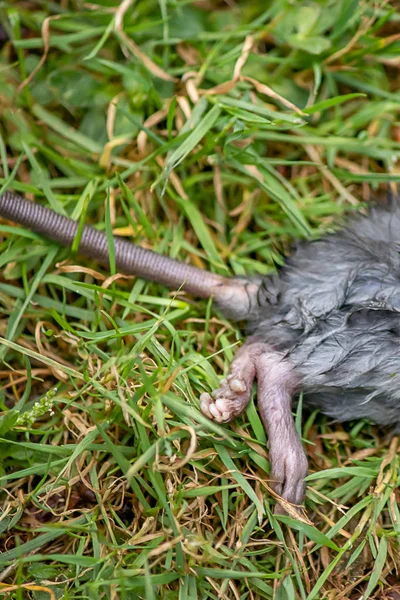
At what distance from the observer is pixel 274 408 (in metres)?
2.29

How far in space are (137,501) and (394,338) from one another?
1115mm

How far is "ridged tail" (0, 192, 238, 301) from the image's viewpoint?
246cm

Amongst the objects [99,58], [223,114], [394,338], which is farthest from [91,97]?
[394,338]

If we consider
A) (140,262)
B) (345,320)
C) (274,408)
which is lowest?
(274,408)

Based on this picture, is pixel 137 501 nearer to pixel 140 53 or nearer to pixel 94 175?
pixel 94 175

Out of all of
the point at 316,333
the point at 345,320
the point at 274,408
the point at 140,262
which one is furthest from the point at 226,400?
the point at 140,262

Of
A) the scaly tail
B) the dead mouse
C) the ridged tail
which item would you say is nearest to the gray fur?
the dead mouse

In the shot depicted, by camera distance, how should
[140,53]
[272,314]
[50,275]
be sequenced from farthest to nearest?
[140,53] → [50,275] → [272,314]

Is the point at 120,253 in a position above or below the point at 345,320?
below

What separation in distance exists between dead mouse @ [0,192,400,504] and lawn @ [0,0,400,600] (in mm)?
97

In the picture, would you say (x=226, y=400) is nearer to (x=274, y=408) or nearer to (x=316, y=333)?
(x=274, y=408)

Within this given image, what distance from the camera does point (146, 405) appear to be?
2248mm

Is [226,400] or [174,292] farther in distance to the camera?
[174,292]

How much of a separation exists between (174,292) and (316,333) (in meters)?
0.63
